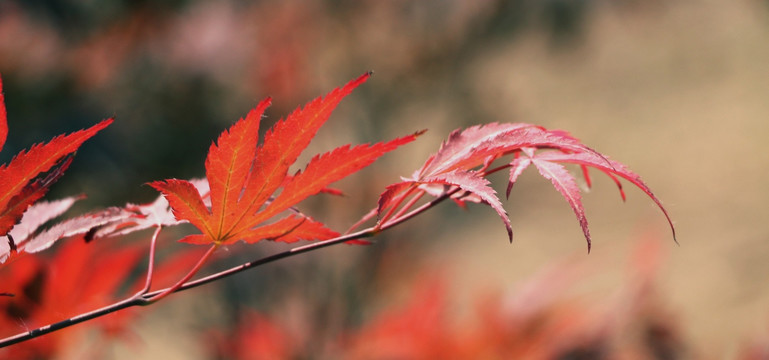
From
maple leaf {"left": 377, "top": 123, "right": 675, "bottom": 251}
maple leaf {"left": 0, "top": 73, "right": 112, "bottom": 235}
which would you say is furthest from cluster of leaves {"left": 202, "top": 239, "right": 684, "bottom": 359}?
maple leaf {"left": 0, "top": 73, "right": 112, "bottom": 235}

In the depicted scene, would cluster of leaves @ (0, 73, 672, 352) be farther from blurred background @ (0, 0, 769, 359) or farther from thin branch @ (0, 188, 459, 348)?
blurred background @ (0, 0, 769, 359)

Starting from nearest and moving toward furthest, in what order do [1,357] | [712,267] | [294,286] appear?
[1,357] → [294,286] → [712,267]

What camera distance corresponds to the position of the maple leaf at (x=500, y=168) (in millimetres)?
258

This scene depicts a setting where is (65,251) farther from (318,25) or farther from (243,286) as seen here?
(318,25)

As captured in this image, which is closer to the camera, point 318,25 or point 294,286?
point 294,286

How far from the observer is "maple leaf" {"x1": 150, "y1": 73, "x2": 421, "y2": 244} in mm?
270

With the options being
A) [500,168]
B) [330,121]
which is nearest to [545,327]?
[500,168]

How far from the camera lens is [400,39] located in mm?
1798

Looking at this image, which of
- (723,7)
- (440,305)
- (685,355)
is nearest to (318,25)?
(440,305)

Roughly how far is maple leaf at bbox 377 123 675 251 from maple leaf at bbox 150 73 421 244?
19 mm

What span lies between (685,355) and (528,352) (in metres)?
0.20

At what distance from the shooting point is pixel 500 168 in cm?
29

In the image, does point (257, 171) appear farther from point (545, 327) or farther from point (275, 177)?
point (545, 327)

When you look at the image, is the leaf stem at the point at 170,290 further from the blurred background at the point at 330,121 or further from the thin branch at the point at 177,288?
the blurred background at the point at 330,121
